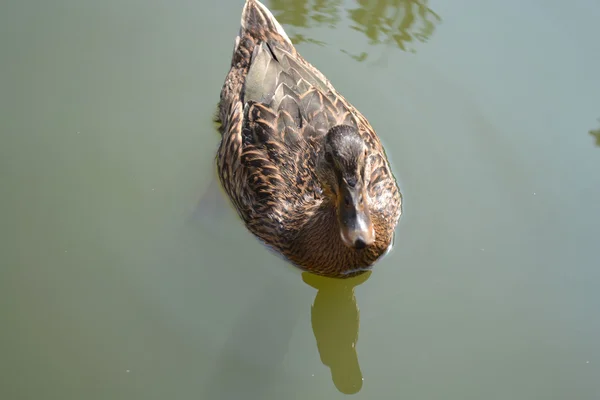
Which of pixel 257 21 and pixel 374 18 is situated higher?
pixel 257 21

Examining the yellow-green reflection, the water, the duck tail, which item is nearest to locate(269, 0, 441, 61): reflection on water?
Result: the water

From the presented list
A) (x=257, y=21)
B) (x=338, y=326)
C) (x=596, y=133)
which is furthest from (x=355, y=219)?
(x=596, y=133)

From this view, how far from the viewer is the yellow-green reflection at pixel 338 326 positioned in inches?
179

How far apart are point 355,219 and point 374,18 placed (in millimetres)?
3089

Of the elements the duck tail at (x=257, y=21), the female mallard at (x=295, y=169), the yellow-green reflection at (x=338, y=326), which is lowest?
the yellow-green reflection at (x=338, y=326)

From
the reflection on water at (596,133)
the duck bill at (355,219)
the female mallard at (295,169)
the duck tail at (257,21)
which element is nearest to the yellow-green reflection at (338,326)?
the female mallard at (295,169)

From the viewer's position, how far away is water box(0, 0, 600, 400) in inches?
179

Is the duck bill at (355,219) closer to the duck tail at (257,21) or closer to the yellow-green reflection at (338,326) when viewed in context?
the yellow-green reflection at (338,326)

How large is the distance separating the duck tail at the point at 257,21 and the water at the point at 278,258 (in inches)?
24.6

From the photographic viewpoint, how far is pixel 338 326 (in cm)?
475

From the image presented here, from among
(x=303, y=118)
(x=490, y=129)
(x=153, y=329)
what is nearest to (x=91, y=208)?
(x=153, y=329)

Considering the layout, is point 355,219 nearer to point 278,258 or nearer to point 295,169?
point 295,169

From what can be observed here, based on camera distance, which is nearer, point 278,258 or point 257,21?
point 278,258

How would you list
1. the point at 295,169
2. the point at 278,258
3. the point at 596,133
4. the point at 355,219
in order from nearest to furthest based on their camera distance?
the point at 355,219 → the point at 295,169 → the point at 278,258 → the point at 596,133
